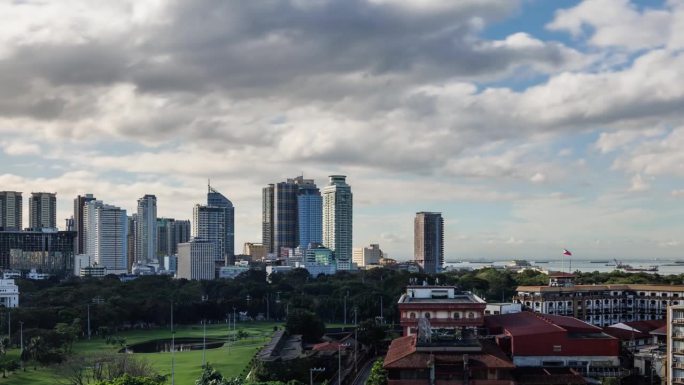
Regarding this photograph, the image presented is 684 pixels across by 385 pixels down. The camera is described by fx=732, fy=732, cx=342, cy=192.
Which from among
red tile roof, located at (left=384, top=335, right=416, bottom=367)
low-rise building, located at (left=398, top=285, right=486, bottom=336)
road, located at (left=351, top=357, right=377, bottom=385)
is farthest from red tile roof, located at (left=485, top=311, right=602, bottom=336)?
road, located at (left=351, top=357, right=377, bottom=385)

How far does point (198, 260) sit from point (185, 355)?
Answer: 133014 millimetres

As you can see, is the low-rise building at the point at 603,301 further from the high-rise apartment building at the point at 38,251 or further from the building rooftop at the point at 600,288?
the high-rise apartment building at the point at 38,251

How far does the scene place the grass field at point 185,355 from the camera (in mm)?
53062

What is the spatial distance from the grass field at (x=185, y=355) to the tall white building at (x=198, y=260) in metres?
105

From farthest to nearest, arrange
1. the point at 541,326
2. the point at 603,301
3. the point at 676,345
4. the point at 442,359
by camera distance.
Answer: the point at 603,301 < the point at 541,326 < the point at 676,345 < the point at 442,359

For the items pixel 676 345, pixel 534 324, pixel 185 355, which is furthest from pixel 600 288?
pixel 185 355

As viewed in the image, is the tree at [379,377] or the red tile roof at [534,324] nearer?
the tree at [379,377]

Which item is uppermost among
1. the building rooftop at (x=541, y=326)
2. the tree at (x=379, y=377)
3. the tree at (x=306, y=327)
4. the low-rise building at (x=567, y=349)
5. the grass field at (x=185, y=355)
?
the building rooftop at (x=541, y=326)

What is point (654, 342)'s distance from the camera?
56.1 metres

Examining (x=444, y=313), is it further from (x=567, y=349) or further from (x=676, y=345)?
(x=676, y=345)

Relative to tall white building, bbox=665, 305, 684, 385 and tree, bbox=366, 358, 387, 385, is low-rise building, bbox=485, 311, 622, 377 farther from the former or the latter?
tree, bbox=366, 358, 387, 385

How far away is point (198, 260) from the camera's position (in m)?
195

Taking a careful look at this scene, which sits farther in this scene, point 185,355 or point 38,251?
point 38,251

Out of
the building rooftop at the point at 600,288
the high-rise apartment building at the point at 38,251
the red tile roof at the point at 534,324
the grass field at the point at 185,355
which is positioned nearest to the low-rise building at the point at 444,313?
the red tile roof at the point at 534,324
